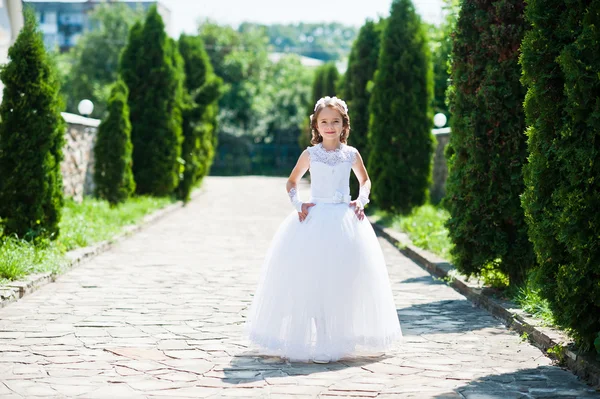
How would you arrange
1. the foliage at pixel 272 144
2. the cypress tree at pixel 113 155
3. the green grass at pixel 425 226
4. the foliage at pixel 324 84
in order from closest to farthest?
the green grass at pixel 425 226, the cypress tree at pixel 113 155, the foliage at pixel 324 84, the foliage at pixel 272 144

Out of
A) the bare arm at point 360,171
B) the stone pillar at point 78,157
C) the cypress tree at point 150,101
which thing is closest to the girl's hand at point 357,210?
the bare arm at point 360,171

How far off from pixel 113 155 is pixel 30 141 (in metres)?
7.68

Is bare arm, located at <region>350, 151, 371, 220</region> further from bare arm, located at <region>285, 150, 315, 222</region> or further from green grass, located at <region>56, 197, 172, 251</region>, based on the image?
green grass, located at <region>56, 197, 172, 251</region>

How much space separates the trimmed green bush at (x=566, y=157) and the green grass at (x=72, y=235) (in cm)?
562

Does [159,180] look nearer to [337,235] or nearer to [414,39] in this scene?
[414,39]

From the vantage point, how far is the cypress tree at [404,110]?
61.7 feet

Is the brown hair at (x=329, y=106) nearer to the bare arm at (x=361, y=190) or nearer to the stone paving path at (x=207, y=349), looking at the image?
the bare arm at (x=361, y=190)

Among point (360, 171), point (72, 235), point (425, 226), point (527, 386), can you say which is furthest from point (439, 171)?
point (527, 386)

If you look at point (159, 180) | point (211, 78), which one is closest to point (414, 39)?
point (159, 180)

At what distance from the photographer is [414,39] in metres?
18.9

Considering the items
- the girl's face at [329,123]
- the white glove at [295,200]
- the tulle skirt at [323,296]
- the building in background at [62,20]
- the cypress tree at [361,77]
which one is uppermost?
the building in background at [62,20]

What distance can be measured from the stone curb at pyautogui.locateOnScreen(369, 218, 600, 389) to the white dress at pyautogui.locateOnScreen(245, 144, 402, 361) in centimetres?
120

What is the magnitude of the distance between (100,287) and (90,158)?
11970 millimetres

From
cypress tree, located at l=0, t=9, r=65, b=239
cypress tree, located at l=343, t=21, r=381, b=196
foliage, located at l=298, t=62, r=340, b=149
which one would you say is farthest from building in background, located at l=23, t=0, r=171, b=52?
cypress tree, located at l=0, t=9, r=65, b=239
